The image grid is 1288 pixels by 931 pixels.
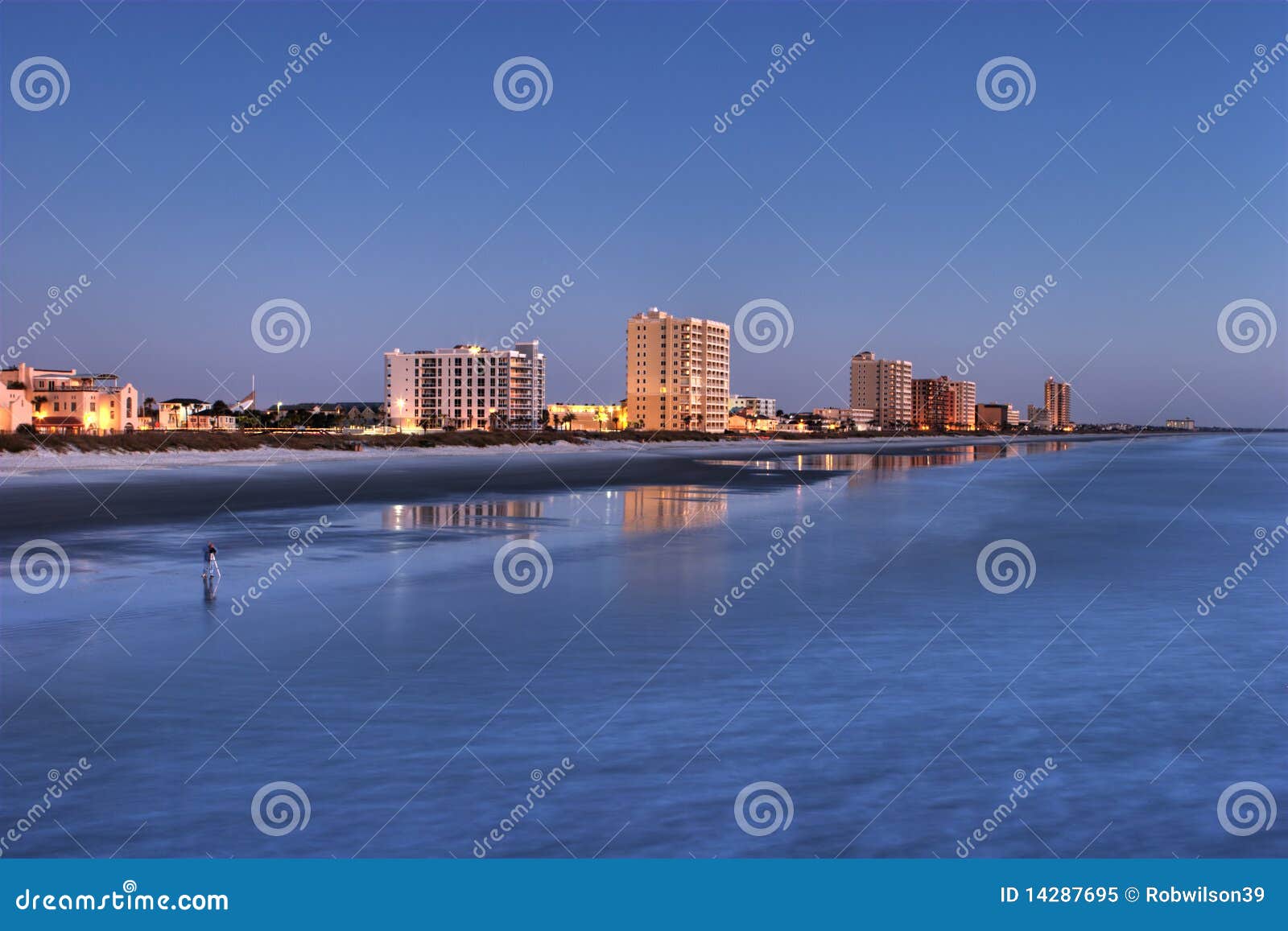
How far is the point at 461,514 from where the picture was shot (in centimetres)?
3288

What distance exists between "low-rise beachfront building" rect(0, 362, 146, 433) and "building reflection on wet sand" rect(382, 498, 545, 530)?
240ft

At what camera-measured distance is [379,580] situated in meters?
18.4

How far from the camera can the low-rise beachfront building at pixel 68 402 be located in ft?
319

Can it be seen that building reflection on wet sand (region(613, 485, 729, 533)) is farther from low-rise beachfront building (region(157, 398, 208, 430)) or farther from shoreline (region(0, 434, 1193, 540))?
low-rise beachfront building (region(157, 398, 208, 430))

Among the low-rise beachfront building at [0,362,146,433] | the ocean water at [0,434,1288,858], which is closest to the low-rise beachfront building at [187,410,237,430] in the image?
the low-rise beachfront building at [0,362,146,433]

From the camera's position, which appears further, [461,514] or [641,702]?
[461,514]

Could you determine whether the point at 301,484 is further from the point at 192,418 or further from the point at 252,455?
the point at 192,418

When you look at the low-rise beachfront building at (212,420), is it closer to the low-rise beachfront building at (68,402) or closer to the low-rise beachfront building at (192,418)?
the low-rise beachfront building at (192,418)

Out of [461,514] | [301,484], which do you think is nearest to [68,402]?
[301,484]

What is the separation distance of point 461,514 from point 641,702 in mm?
23546

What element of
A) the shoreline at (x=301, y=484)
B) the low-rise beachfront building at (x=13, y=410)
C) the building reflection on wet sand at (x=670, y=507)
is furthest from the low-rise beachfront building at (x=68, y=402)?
the building reflection on wet sand at (x=670, y=507)

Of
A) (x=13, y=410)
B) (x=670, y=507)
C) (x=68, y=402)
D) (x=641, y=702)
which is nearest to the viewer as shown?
(x=641, y=702)

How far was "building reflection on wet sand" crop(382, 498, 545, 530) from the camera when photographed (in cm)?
2952

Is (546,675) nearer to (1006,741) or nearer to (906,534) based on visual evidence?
(1006,741)
